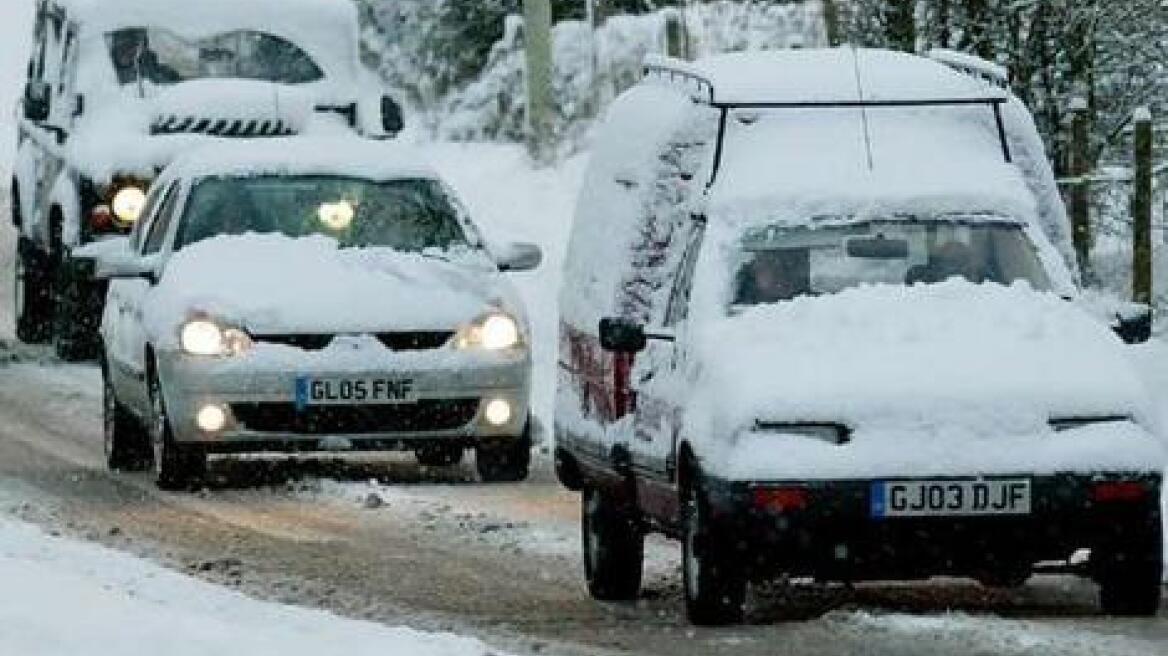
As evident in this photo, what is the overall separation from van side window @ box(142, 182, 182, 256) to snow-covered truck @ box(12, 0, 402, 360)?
529 centimetres

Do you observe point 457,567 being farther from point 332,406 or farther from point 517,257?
point 517,257

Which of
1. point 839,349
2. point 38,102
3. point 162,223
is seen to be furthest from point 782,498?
point 38,102

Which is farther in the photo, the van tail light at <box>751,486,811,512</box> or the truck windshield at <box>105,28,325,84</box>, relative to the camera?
the truck windshield at <box>105,28,325,84</box>

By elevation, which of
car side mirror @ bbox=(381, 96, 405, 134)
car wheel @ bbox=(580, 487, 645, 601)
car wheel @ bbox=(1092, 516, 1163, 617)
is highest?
car wheel @ bbox=(1092, 516, 1163, 617)

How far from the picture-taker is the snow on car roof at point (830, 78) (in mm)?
13242

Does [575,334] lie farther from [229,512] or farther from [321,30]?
[321,30]

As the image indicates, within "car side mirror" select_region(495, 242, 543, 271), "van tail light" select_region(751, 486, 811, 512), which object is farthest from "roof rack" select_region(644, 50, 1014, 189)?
"car side mirror" select_region(495, 242, 543, 271)

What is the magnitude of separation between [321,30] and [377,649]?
16.7 meters

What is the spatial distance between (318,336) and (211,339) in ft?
1.63

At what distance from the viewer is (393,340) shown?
1755 cm

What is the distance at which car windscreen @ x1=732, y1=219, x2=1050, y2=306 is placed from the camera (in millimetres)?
12781

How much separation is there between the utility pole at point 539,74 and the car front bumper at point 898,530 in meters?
22.4

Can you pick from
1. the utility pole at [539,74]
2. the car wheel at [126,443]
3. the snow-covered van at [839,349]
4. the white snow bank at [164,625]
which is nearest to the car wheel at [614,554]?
the snow-covered van at [839,349]

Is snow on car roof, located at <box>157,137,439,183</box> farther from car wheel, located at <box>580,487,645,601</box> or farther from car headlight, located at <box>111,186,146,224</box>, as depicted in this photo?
car wheel, located at <box>580,487,645,601</box>
